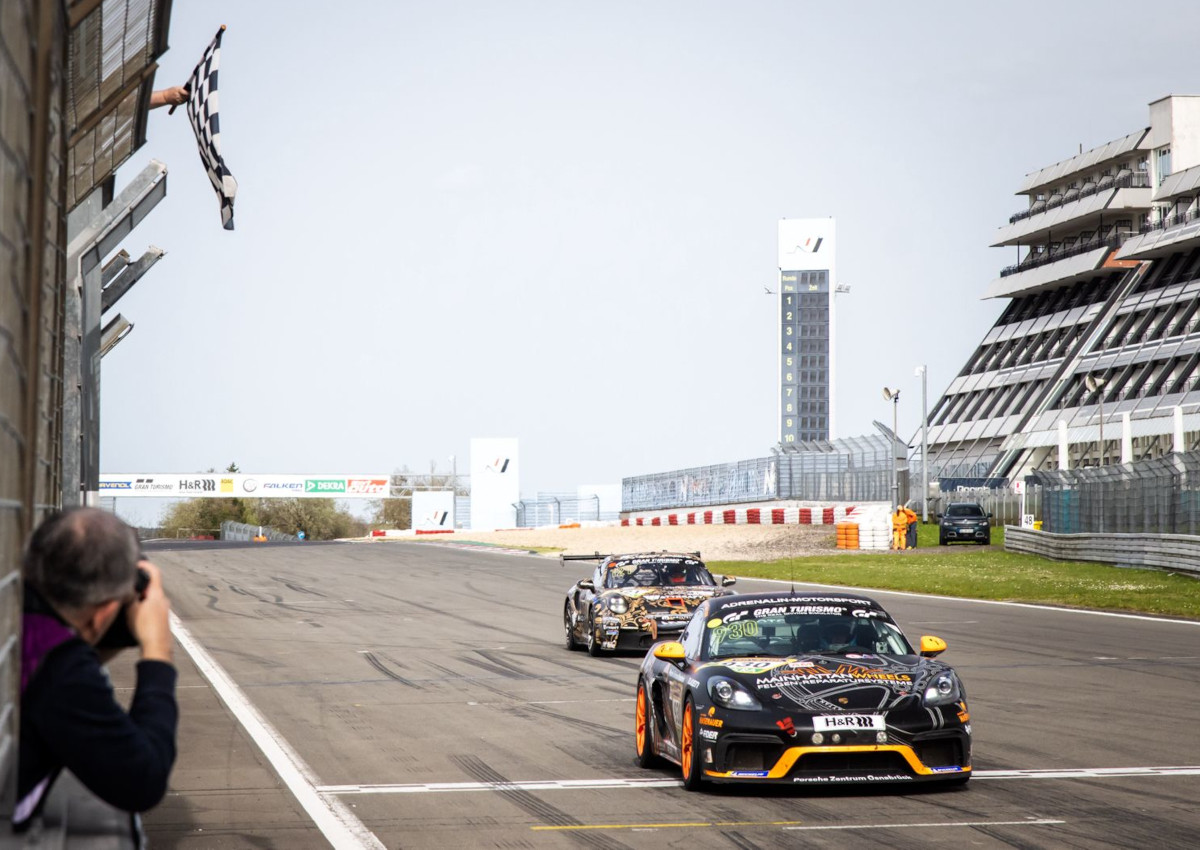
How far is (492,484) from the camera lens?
341 ft

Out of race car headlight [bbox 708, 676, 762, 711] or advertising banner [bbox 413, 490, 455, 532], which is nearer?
race car headlight [bbox 708, 676, 762, 711]

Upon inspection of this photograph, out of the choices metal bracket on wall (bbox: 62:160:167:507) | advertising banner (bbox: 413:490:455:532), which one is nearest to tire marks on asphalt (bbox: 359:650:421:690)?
metal bracket on wall (bbox: 62:160:167:507)

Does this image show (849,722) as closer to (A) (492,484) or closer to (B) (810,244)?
(A) (492,484)

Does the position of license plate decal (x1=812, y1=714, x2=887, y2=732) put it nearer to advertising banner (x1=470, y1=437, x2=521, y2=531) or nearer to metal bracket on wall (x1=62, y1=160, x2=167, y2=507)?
metal bracket on wall (x1=62, y1=160, x2=167, y2=507)

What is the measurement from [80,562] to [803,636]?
28.1ft

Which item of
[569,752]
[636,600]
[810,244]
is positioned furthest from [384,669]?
[810,244]

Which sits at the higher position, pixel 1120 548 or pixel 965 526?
pixel 965 526

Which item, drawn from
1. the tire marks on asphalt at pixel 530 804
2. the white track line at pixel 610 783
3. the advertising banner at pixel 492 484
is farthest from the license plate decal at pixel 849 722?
the advertising banner at pixel 492 484

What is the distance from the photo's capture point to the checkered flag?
33.9 ft

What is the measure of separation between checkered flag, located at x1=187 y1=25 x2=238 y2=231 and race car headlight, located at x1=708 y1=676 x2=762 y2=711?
13.9 feet

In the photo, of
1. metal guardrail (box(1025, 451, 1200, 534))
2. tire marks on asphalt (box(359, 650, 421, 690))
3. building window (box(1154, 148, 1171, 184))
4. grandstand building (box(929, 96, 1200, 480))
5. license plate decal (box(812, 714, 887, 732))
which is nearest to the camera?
license plate decal (box(812, 714, 887, 732))

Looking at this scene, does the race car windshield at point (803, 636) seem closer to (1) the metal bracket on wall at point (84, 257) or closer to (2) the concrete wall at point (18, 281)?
(1) the metal bracket on wall at point (84, 257)

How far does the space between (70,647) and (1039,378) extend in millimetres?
97411

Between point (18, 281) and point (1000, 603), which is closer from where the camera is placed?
point (18, 281)
